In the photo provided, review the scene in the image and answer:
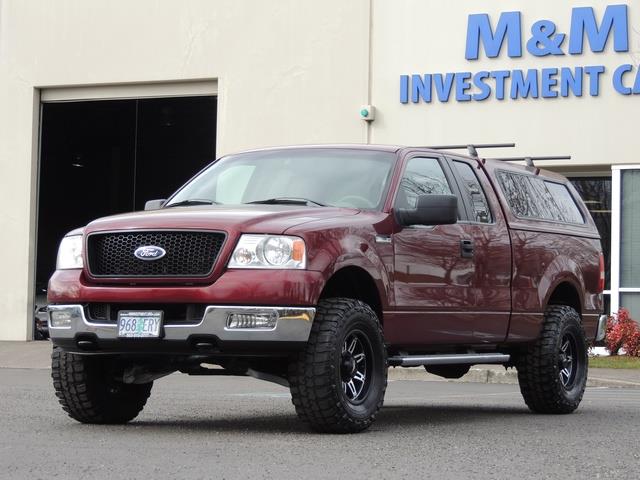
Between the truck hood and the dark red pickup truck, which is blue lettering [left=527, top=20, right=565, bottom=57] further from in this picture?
the truck hood

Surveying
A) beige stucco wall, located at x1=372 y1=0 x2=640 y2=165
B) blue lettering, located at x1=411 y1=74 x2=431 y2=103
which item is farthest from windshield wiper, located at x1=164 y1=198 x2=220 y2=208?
blue lettering, located at x1=411 y1=74 x2=431 y2=103

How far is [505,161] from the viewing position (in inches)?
497

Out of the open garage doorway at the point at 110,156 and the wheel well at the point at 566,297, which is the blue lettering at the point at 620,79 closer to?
the open garage doorway at the point at 110,156

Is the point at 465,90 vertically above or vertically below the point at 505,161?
above

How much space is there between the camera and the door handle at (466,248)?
1035 centimetres

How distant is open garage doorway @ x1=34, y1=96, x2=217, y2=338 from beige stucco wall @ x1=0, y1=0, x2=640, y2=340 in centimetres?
67

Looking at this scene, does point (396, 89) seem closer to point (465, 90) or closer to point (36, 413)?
point (465, 90)

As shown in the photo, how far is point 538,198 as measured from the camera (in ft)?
40.1

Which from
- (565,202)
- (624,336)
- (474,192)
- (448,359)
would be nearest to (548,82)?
(624,336)

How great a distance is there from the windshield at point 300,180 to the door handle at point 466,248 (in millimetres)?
849

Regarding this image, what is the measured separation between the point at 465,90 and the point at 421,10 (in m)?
1.72

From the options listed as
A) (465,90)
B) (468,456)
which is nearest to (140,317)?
(468,456)

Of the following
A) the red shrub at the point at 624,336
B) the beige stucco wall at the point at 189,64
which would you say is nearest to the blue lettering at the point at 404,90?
the beige stucco wall at the point at 189,64

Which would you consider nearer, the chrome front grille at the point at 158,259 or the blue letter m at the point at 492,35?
the chrome front grille at the point at 158,259
